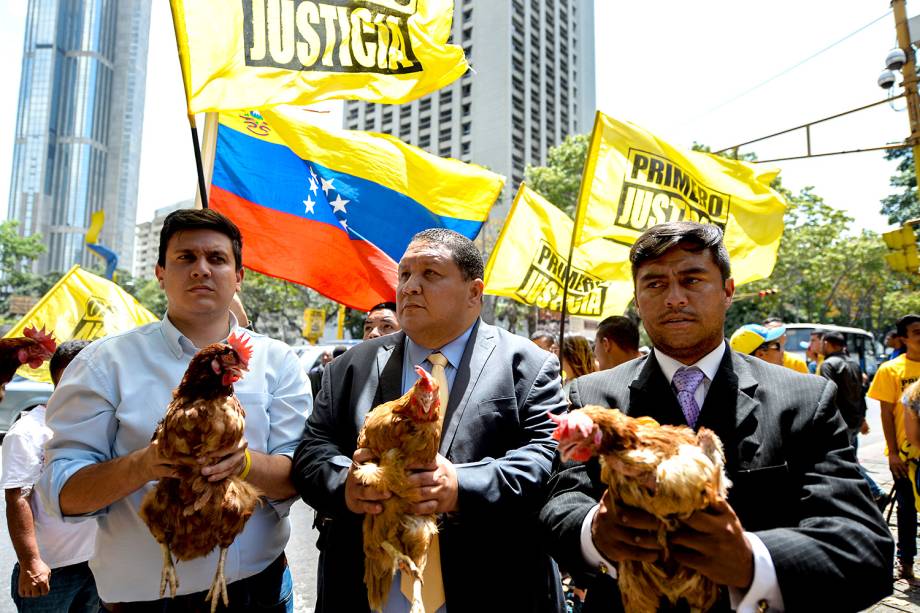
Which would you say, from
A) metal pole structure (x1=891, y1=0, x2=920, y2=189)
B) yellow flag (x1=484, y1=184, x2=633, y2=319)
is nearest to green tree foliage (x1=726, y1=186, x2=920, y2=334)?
metal pole structure (x1=891, y1=0, x2=920, y2=189)

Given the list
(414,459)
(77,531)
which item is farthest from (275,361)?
(77,531)

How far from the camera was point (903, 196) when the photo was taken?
28.7m

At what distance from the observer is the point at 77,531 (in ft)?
9.52

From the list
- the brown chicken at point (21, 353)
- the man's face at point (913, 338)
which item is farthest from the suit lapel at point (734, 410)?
the man's face at point (913, 338)

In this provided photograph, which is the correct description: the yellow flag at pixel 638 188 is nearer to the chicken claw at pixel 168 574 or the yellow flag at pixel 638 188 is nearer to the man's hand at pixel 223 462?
the man's hand at pixel 223 462

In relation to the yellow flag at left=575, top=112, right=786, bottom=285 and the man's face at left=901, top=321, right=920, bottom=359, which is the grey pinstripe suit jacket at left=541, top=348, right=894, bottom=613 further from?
the man's face at left=901, top=321, right=920, bottom=359

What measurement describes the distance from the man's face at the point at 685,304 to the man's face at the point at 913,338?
483 centimetres

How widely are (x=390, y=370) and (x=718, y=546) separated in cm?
144

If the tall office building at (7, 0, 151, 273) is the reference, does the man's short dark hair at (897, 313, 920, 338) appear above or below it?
below

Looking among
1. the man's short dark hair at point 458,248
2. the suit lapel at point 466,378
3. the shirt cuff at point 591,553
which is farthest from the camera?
the man's short dark hair at point 458,248

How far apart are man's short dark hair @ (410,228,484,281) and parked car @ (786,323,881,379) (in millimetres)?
18086

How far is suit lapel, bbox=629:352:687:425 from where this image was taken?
1.88 m

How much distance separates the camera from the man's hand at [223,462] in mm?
1828

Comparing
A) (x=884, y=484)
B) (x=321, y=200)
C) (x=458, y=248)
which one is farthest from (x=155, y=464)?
(x=884, y=484)
